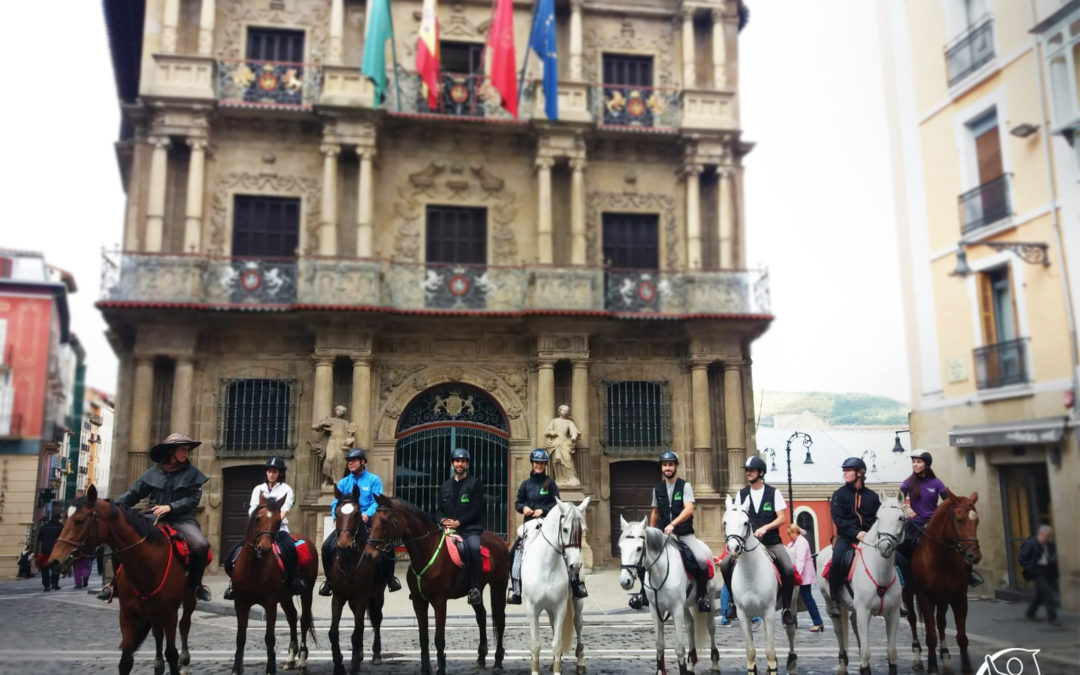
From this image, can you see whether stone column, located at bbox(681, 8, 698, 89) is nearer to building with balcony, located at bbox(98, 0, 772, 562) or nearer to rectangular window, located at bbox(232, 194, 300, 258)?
building with balcony, located at bbox(98, 0, 772, 562)

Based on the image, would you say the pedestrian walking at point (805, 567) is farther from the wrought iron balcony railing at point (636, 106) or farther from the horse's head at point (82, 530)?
the wrought iron balcony railing at point (636, 106)

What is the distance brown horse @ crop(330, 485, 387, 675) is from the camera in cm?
841

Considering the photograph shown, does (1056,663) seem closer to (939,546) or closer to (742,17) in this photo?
(939,546)

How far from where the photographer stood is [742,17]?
23.8 meters

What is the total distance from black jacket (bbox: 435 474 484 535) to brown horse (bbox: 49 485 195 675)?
2.95 metres

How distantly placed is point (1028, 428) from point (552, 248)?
18.2 meters

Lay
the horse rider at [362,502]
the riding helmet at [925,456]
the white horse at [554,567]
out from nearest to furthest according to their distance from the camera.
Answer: the riding helmet at [925,456] → the white horse at [554,567] → the horse rider at [362,502]

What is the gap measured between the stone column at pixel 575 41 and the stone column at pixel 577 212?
257 centimetres

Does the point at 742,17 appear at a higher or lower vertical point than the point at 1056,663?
higher

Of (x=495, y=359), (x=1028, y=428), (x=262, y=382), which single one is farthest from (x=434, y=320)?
(x=1028, y=428)

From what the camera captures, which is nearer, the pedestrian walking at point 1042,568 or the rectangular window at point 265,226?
the pedestrian walking at point 1042,568

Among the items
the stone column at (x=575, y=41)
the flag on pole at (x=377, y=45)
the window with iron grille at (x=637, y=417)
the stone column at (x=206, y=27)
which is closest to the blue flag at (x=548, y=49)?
the stone column at (x=575, y=41)

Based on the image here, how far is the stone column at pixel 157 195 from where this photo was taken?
19.6 meters

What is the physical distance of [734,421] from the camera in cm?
2033
